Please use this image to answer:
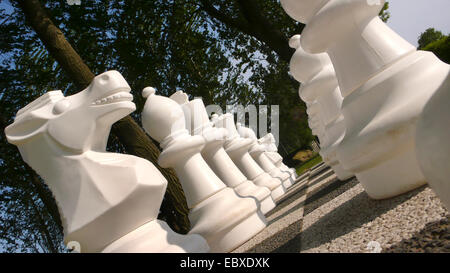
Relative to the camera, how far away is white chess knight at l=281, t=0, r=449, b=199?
1.22 metres

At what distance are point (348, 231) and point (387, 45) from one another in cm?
77

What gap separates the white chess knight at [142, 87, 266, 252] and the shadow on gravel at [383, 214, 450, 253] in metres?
1.26

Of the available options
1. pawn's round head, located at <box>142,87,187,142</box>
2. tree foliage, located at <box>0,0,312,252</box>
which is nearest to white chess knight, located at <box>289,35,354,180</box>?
pawn's round head, located at <box>142,87,187,142</box>

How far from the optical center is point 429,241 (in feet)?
2.97

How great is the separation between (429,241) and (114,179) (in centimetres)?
135

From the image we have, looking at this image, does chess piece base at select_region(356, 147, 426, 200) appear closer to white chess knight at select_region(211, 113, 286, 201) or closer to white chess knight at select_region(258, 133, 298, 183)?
white chess knight at select_region(211, 113, 286, 201)

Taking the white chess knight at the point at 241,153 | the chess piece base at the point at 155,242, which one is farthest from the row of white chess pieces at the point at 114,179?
the white chess knight at the point at 241,153

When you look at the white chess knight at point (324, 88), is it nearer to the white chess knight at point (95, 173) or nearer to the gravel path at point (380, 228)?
the gravel path at point (380, 228)

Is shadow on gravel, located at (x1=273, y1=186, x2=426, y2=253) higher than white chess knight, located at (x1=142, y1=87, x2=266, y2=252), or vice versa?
white chess knight, located at (x1=142, y1=87, x2=266, y2=252)

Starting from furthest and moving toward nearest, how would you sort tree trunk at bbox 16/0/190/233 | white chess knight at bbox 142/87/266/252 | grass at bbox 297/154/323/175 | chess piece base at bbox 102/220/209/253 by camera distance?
grass at bbox 297/154/323/175 → tree trunk at bbox 16/0/190/233 → white chess knight at bbox 142/87/266/252 → chess piece base at bbox 102/220/209/253

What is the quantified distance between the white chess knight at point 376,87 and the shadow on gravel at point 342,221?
2.2 inches

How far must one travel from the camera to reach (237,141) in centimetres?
395

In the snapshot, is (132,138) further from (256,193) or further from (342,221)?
(342,221)

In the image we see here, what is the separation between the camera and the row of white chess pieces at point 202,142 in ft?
4.02
